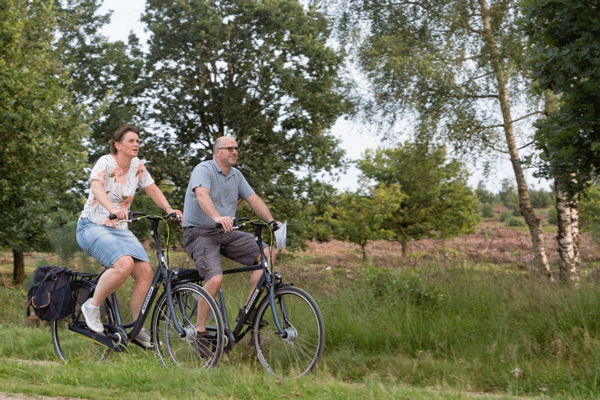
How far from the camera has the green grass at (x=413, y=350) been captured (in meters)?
4.81

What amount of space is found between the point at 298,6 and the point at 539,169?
1804 cm

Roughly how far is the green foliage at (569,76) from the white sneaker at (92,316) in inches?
207

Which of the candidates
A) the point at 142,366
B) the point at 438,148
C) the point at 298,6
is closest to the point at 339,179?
the point at 298,6

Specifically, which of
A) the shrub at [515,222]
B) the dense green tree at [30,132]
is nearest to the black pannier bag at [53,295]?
the dense green tree at [30,132]

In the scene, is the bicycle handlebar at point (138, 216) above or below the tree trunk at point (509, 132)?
below

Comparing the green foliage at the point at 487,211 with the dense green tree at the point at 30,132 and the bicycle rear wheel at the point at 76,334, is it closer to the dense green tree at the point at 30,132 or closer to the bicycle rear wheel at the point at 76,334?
the dense green tree at the point at 30,132

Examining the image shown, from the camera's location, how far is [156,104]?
2464cm

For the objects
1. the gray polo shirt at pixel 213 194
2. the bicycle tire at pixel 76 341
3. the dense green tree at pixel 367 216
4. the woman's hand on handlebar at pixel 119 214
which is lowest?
the bicycle tire at pixel 76 341

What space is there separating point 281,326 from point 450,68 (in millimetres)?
9763

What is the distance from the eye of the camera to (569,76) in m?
7.34

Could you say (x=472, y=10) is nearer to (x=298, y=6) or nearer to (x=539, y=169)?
(x=539, y=169)

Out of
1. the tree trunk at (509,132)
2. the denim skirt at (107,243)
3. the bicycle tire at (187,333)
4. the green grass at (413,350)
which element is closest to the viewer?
the green grass at (413,350)

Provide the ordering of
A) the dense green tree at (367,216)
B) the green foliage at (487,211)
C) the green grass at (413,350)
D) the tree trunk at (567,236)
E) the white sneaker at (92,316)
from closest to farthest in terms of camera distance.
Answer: the green grass at (413,350)
the white sneaker at (92,316)
the tree trunk at (567,236)
the dense green tree at (367,216)
the green foliage at (487,211)

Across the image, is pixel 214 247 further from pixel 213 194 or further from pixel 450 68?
pixel 450 68
